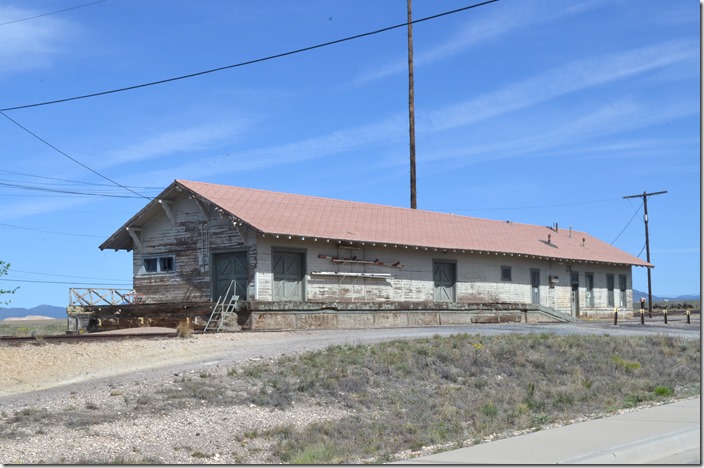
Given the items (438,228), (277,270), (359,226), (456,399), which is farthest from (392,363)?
(438,228)

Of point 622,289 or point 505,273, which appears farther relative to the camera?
point 622,289

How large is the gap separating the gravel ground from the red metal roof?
31.9ft

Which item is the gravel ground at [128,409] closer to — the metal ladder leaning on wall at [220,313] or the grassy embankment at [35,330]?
the grassy embankment at [35,330]

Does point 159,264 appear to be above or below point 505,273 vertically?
above

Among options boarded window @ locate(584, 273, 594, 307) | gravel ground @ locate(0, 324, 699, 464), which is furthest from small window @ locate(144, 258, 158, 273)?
boarded window @ locate(584, 273, 594, 307)

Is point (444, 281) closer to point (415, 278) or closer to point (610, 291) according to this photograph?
point (415, 278)

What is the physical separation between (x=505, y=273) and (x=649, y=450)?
3150cm

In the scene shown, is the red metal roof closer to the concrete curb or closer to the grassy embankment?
the grassy embankment

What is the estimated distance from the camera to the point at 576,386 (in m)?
19.5

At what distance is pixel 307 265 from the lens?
3241 cm

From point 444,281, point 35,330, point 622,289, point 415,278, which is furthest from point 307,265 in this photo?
point 622,289

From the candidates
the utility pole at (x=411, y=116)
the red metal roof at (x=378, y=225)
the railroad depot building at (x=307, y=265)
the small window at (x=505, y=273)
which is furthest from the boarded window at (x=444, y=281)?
the utility pole at (x=411, y=116)

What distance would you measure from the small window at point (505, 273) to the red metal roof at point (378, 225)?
0.95m

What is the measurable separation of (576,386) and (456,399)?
3.19m
